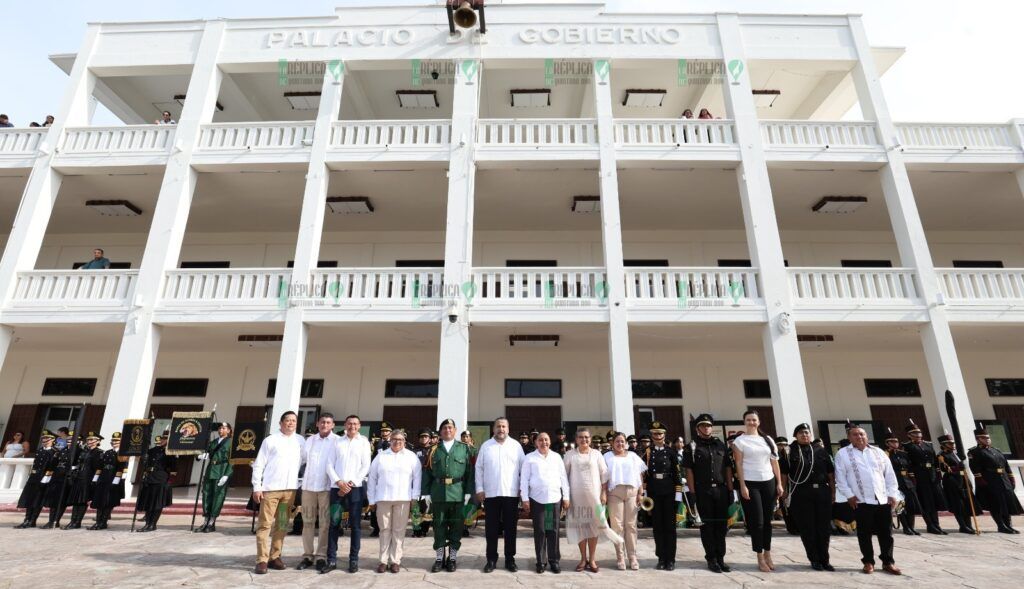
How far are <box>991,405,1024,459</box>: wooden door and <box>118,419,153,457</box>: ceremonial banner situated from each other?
68.5ft

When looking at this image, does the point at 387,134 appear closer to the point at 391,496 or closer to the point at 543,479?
the point at 391,496

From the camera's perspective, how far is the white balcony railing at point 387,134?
12.7 metres

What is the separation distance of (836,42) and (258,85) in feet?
51.9

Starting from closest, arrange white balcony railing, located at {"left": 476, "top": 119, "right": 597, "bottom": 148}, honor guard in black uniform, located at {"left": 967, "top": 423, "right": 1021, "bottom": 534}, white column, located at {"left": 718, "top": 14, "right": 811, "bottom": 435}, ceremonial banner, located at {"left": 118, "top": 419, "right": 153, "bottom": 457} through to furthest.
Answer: honor guard in black uniform, located at {"left": 967, "top": 423, "right": 1021, "bottom": 534} < ceremonial banner, located at {"left": 118, "top": 419, "right": 153, "bottom": 457} < white column, located at {"left": 718, "top": 14, "right": 811, "bottom": 435} < white balcony railing, located at {"left": 476, "top": 119, "right": 597, "bottom": 148}

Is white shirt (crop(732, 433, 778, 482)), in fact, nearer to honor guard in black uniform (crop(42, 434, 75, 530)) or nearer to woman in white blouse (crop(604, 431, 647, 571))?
woman in white blouse (crop(604, 431, 647, 571))

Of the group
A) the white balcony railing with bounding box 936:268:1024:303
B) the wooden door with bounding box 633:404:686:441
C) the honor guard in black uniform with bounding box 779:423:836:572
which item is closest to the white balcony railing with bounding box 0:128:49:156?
the wooden door with bounding box 633:404:686:441

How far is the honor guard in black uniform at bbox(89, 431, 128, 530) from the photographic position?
886cm

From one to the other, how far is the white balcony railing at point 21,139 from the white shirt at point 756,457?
56.5 ft

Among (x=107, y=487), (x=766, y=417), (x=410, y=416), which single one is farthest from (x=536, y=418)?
(x=107, y=487)

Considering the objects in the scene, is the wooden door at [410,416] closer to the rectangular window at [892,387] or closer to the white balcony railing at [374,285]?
the white balcony railing at [374,285]

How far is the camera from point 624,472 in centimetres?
643

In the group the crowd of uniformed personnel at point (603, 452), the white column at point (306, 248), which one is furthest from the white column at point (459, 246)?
the white column at point (306, 248)

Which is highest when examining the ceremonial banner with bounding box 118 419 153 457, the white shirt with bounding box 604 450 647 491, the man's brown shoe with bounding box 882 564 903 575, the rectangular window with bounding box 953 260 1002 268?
the rectangular window with bounding box 953 260 1002 268

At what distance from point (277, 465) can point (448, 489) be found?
82.1 inches
